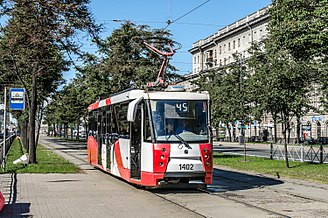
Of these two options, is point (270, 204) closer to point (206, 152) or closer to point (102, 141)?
point (206, 152)

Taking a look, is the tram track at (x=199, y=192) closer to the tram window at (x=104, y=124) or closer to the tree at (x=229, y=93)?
the tram window at (x=104, y=124)

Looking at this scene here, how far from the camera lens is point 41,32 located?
16.0 metres

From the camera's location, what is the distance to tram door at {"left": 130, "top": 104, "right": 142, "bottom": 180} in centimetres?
1555

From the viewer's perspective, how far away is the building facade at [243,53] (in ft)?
234

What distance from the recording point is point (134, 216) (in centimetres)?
1102

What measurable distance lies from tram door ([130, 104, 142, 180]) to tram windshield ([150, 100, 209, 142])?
2.26ft

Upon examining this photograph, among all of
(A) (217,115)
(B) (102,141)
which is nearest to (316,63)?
(B) (102,141)

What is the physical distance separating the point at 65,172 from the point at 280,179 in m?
8.54

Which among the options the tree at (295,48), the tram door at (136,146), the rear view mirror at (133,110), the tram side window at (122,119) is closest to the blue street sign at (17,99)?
the tram side window at (122,119)

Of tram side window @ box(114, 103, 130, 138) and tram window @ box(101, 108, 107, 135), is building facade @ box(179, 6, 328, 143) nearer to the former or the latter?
tram window @ box(101, 108, 107, 135)

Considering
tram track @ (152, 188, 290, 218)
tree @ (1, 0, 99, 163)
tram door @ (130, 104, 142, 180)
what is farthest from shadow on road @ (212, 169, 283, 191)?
tree @ (1, 0, 99, 163)

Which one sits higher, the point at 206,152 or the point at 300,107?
the point at 300,107

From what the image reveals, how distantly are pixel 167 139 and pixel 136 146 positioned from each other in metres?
1.36

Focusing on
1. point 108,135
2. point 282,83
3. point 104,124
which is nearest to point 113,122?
point 108,135
